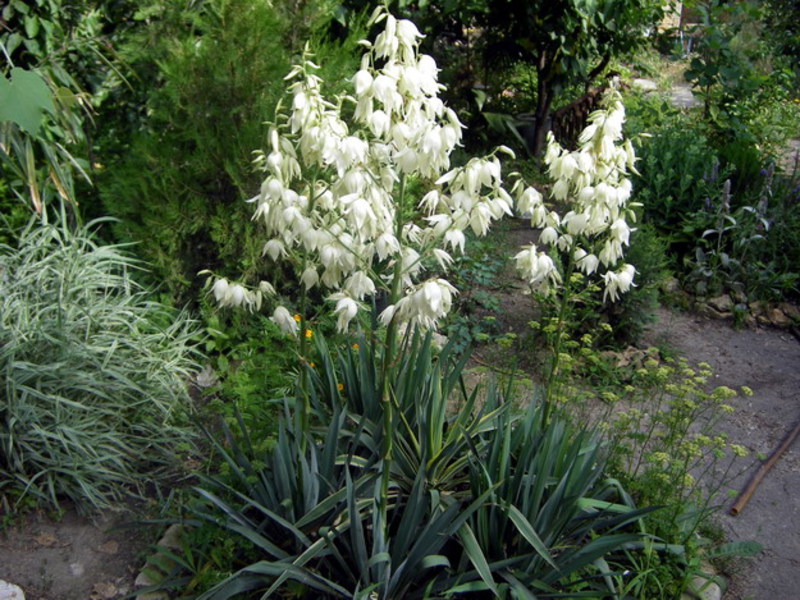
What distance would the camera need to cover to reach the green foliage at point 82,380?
128 inches

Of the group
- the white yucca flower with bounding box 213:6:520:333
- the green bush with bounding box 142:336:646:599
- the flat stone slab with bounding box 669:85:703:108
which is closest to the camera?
the white yucca flower with bounding box 213:6:520:333

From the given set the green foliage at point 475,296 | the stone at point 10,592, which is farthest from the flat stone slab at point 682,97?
the stone at point 10,592

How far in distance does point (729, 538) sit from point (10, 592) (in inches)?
107

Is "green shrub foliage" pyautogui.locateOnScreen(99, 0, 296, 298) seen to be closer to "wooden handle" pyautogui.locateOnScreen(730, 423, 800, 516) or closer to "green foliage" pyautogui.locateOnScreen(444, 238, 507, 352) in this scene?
"green foliage" pyautogui.locateOnScreen(444, 238, 507, 352)

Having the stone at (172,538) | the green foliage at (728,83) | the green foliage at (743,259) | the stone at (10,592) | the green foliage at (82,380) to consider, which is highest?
the green foliage at (728,83)

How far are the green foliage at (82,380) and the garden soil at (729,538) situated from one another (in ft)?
0.43

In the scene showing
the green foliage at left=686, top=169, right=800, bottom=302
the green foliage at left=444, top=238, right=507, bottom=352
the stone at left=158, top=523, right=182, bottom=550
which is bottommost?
the stone at left=158, top=523, right=182, bottom=550

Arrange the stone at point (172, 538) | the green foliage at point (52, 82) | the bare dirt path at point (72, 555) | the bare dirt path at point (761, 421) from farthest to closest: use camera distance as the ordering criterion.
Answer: the green foliage at point (52, 82)
the bare dirt path at point (761, 421)
the stone at point (172, 538)
the bare dirt path at point (72, 555)

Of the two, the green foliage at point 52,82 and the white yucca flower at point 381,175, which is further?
the green foliage at point 52,82

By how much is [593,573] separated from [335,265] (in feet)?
4.58

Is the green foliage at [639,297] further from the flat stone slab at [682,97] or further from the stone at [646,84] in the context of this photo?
the stone at [646,84]

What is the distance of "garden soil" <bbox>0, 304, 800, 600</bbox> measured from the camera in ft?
9.69

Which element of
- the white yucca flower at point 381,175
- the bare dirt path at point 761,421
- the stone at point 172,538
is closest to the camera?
the white yucca flower at point 381,175

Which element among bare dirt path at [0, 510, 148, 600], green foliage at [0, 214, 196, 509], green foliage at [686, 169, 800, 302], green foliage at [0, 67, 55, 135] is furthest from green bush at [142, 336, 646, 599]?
green foliage at [686, 169, 800, 302]
